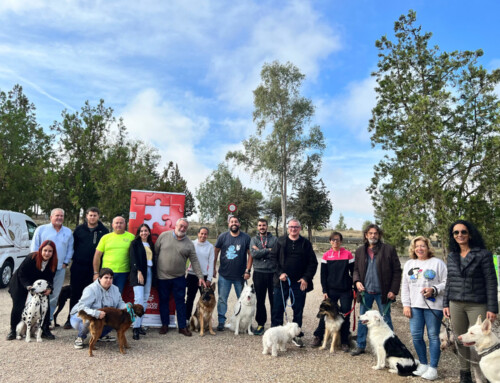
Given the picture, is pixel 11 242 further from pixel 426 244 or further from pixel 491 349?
pixel 491 349

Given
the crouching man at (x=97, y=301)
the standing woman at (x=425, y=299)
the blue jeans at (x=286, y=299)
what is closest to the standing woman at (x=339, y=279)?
the blue jeans at (x=286, y=299)

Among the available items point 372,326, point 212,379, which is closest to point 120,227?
point 212,379

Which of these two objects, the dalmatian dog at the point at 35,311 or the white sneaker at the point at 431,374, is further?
the dalmatian dog at the point at 35,311

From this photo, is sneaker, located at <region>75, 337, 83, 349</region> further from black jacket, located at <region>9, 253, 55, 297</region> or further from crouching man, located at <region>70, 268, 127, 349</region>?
black jacket, located at <region>9, 253, 55, 297</region>

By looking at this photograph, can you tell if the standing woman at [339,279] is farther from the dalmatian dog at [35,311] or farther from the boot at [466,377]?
the dalmatian dog at [35,311]

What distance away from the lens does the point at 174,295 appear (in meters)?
6.34

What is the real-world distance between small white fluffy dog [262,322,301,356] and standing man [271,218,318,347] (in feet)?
1.86

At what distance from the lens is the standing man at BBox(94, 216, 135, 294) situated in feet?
19.9

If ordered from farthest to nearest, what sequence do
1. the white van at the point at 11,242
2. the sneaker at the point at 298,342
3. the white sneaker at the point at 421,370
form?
the white van at the point at 11,242
the sneaker at the point at 298,342
the white sneaker at the point at 421,370

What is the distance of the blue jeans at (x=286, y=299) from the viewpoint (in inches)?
236

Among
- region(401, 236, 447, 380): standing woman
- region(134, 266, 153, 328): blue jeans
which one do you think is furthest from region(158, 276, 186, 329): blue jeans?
region(401, 236, 447, 380): standing woman

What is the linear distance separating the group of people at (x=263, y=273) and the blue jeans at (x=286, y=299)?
0.02 m

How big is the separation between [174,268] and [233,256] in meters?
1.10

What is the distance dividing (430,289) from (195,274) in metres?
3.92
